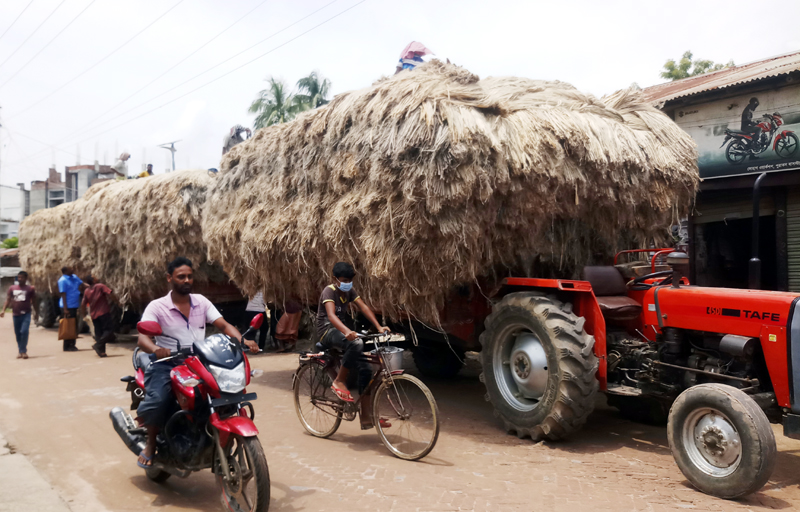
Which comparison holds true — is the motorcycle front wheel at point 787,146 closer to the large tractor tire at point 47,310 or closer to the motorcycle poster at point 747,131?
the motorcycle poster at point 747,131

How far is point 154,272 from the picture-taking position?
12.6 m

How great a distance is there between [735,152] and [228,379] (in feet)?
40.9

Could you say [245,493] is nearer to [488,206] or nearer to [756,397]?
[488,206]

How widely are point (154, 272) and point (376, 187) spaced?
8.31 metres

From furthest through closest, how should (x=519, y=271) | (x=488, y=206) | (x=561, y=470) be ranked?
(x=519, y=271)
(x=488, y=206)
(x=561, y=470)

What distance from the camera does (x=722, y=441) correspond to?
4.18 meters

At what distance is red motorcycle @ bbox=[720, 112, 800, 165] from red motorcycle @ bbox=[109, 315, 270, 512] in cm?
1190

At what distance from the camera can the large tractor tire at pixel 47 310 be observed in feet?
62.1

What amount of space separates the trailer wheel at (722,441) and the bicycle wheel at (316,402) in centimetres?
296

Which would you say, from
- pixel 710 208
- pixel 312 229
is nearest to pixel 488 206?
pixel 312 229

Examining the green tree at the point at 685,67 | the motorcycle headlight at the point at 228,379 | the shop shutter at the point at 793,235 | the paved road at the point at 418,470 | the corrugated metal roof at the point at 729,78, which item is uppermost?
the green tree at the point at 685,67

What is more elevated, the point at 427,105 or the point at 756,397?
the point at 427,105

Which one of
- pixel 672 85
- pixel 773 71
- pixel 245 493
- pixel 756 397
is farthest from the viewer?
pixel 672 85

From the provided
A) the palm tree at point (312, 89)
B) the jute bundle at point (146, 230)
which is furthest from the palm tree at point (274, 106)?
the jute bundle at point (146, 230)
